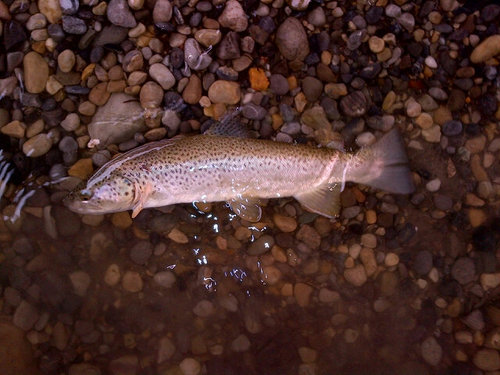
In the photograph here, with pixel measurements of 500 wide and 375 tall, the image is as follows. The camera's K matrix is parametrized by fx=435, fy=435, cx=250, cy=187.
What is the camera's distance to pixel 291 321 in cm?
337

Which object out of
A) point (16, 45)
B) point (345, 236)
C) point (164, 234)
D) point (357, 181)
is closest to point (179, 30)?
point (16, 45)

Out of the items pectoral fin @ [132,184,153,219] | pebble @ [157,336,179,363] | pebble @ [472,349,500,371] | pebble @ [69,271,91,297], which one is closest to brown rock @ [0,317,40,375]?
pebble @ [69,271,91,297]

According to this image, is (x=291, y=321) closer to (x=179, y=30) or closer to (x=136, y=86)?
(x=136, y=86)

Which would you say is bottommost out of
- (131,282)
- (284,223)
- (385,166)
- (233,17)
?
(131,282)

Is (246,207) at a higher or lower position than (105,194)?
lower

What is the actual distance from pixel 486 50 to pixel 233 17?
1984 millimetres

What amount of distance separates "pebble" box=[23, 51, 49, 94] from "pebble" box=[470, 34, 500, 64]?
10.7 ft

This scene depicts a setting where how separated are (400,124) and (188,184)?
173 centimetres

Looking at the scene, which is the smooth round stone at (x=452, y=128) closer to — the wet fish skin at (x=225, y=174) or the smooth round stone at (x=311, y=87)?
the wet fish skin at (x=225, y=174)

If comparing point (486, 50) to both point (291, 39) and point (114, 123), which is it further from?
point (114, 123)

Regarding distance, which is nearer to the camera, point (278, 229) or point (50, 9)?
point (50, 9)

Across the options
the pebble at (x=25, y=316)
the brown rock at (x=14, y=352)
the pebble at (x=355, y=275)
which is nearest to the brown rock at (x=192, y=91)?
the pebble at (x=355, y=275)

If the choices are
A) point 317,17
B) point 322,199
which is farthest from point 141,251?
point 317,17

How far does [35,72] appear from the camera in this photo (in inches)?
124
